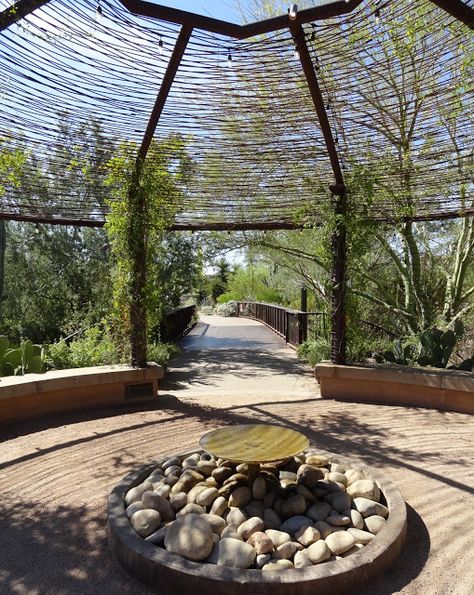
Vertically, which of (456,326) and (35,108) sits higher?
(35,108)

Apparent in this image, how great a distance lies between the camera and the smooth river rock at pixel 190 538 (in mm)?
1994

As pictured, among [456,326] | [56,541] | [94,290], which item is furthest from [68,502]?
[94,290]

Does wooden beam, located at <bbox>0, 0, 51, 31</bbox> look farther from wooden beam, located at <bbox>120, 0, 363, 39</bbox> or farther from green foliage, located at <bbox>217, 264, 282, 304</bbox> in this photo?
green foliage, located at <bbox>217, 264, 282, 304</bbox>

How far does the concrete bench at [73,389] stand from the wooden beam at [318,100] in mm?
3091

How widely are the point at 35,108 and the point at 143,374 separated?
3000 millimetres

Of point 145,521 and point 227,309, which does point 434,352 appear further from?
point 227,309

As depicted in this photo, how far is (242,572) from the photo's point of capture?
1853mm

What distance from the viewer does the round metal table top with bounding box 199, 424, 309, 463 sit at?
96.9 inches

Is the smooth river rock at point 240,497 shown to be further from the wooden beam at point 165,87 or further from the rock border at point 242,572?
the wooden beam at point 165,87

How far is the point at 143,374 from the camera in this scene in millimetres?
5070

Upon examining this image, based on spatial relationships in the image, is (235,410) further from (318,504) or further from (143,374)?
(318,504)

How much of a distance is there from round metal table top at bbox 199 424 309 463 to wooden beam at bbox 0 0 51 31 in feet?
10.4

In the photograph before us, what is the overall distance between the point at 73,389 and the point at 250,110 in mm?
3583

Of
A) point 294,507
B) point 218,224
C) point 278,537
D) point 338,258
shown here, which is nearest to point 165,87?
point 218,224
